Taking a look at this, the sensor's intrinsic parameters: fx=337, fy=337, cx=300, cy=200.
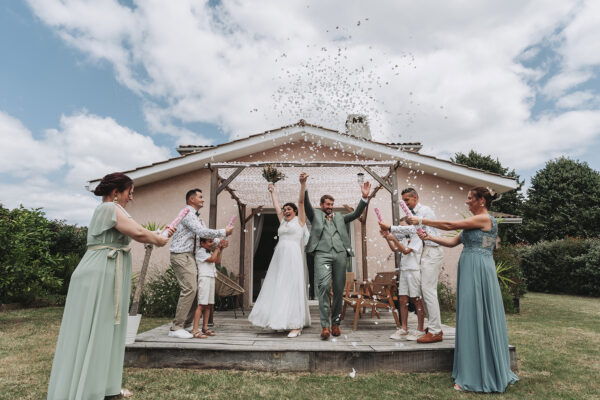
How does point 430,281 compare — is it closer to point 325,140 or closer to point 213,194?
point 213,194

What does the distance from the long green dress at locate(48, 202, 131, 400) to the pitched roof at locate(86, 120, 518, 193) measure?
18.8 feet

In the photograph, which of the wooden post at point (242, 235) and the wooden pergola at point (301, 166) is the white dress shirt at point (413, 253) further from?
the wooden post at point (242, 235)

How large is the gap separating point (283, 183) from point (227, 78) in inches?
100

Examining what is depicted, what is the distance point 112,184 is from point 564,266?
56.8 feet

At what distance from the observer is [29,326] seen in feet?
22.5

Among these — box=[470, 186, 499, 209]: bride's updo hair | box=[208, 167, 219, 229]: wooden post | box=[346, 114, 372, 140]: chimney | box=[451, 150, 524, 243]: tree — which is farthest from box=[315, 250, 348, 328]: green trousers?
box=[451, 150, 524, 243]: tree

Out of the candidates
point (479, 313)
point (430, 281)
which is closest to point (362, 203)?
point (430, 281)

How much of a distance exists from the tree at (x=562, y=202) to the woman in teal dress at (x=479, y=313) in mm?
21005

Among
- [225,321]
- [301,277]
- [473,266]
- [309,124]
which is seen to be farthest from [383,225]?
[309,124]

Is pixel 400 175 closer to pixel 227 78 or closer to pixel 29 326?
pixel 227 78

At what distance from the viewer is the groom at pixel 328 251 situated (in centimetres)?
453

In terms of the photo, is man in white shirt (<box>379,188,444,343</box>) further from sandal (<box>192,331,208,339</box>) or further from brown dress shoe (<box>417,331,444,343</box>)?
sandal (<box>192,331,208,339</box>)

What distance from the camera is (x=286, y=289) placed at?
4.88 metres

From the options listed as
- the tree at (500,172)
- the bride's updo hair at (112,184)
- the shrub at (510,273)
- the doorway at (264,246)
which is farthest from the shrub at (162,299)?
the tree at (500,172)
